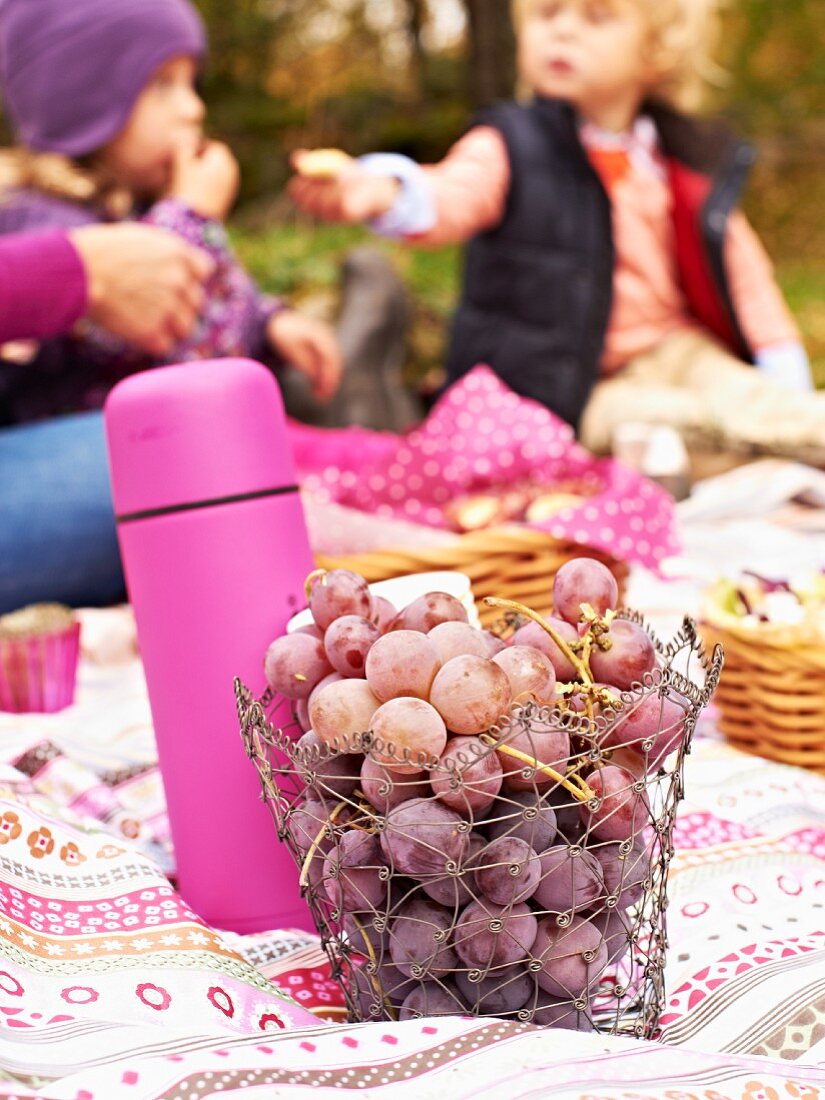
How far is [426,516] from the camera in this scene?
1.40 meters

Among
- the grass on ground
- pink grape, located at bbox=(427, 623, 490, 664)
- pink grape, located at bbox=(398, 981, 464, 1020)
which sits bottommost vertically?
the grass on ground

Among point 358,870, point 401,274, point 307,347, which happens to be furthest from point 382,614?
point 401,274

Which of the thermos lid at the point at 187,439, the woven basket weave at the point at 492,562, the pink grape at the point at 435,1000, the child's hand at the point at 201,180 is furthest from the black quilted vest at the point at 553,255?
the pink grape at the point at 435,1000

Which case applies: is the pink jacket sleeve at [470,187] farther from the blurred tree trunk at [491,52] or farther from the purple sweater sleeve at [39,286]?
the blurred tree trunk at [491,52]

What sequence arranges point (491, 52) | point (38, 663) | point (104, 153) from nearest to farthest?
point (38, 663) → point (104, 153) → point (491, 52)

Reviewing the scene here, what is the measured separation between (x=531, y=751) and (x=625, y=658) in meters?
0.08

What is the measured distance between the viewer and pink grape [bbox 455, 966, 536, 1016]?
21.7 inches

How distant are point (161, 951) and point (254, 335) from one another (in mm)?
1584

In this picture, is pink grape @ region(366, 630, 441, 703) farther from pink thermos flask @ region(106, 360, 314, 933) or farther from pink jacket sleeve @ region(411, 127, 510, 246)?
pink jacket sleeve @ region(411, 127, 510, 246)

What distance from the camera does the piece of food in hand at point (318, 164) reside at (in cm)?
161

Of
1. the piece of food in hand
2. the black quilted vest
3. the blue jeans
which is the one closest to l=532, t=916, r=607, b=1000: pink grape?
the blue jeans

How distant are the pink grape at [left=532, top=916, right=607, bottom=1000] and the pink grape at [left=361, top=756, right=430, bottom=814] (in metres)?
0.09

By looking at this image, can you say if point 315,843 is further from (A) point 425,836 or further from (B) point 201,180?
(B) point 201,180

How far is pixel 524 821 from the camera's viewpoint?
53 centimetres
